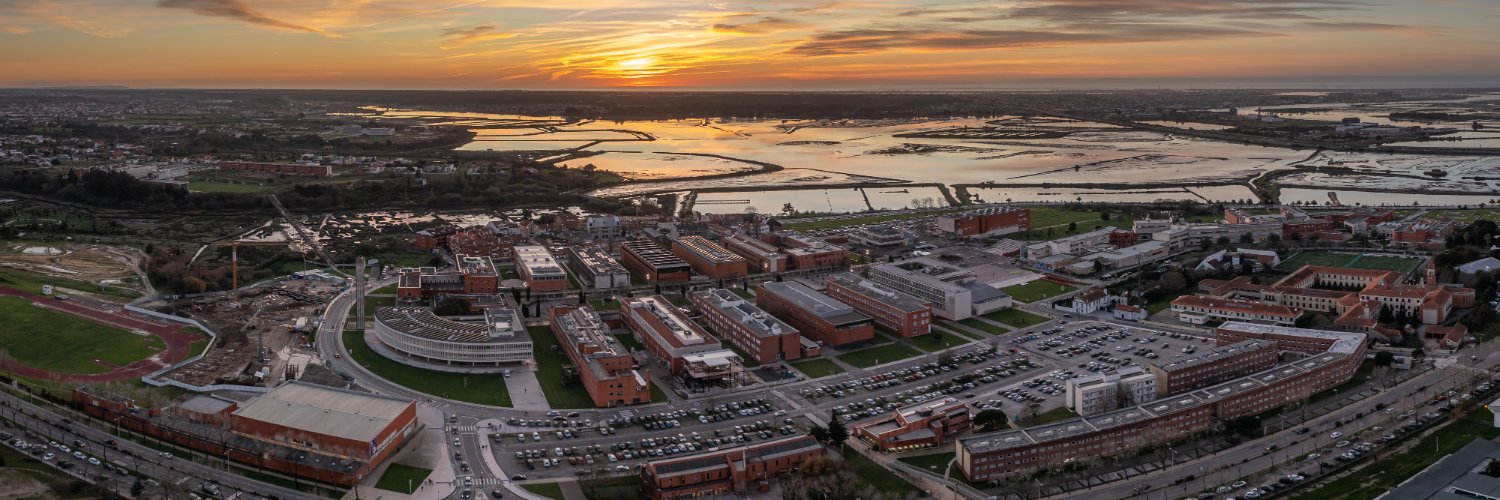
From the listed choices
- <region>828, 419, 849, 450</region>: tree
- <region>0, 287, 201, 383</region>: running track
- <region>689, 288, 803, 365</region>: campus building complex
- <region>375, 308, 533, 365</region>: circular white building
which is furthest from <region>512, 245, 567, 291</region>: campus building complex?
<region>828, 419, 849, 450</region>: tree

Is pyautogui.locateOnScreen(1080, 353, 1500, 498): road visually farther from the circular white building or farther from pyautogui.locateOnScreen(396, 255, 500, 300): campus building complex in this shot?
pyautogui.locateOnScreen(396, 255, 500, 300): campus building complex

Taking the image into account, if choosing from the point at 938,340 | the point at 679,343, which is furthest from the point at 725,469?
the point at 938,340

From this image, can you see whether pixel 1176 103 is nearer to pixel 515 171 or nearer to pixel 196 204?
pixel 515 171

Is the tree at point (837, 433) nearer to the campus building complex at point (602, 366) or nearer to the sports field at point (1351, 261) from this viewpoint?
the campus building complex at point (602, 366)

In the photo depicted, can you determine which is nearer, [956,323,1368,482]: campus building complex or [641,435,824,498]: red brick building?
[641,435,824,498]: red brick building

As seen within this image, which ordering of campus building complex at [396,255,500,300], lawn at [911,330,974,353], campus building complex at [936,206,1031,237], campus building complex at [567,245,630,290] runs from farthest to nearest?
campus building complex at [936,206,1031,237] < campus building complex at [567,245,630,290] < campus building complex at [396,255,500,300] < lawn at [911,330,974,353]

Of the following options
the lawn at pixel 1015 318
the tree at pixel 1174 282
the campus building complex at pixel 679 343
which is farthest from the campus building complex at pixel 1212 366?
the campus building complex at pixel 679 343

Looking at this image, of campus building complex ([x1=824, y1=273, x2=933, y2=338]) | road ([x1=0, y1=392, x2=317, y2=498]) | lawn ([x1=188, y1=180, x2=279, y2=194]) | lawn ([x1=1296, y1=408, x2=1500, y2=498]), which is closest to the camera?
lawn ([x1=1296, y1=408, x2=1500, y2=498])
